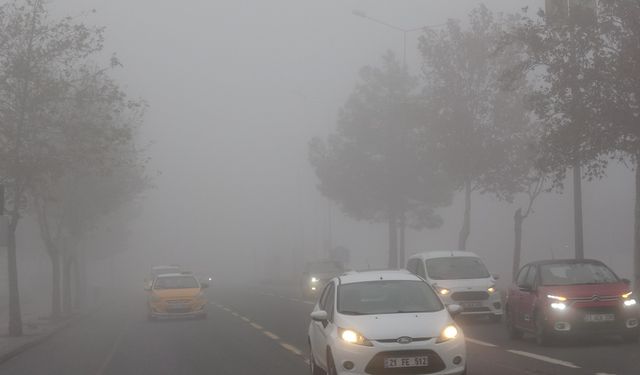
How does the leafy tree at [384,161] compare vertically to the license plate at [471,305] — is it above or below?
above

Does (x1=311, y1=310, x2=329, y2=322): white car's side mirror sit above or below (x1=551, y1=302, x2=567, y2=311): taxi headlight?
above

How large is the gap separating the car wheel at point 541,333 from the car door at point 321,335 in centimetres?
478

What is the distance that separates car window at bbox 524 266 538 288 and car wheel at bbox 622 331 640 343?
185 centimetres

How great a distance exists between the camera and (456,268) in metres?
24.7

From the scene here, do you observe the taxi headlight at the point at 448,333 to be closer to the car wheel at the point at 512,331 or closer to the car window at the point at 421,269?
the car wheel at the point at 512,331

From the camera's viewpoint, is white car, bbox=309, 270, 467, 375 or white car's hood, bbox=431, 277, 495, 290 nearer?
white car, bbox=309, 270, 467, 375

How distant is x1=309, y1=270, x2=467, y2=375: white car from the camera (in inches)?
456

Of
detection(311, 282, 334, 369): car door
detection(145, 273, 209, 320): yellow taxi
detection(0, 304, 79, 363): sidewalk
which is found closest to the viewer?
detection(311, 282, 334, 369): car door

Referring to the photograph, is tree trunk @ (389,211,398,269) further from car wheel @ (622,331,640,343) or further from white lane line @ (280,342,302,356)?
car wheel @ (622,331,640,343)

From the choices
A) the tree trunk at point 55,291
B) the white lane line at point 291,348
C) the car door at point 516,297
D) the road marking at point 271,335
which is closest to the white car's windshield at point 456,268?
the road marking at point 271,335

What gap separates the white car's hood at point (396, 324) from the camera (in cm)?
1180

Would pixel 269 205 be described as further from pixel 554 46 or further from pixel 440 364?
pixel 440 364

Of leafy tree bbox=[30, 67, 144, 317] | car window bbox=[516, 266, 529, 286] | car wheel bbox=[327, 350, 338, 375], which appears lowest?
car wheel bbox=[327, 350, 338, 375]

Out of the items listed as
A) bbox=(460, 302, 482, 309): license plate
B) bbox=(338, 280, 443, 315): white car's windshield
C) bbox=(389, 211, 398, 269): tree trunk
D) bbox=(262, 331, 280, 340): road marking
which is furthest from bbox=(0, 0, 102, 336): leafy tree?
bbox=(389, 211, 398, 269): tree trunk
